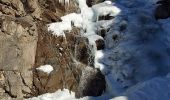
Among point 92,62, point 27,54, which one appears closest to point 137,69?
point 92,62

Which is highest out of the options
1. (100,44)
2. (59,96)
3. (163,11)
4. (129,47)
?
(163,11)

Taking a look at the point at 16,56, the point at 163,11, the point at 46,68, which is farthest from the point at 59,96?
the point at 163,11

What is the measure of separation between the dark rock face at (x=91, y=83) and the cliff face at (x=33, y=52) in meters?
0.11

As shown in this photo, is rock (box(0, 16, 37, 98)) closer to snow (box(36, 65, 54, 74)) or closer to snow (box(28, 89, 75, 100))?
snow (box(36, 65, 54, 74))

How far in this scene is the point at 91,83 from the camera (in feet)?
46.6

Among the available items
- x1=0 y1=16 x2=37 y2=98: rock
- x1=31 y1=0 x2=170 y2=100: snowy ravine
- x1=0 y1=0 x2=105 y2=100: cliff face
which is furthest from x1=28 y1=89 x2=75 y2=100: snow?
x1=0 y1=16 x2=37 y2=98: rock

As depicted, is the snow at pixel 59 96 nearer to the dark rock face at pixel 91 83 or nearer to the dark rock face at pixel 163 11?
the dark rock face at pixel 91 83

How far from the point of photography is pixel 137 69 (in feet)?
48.7

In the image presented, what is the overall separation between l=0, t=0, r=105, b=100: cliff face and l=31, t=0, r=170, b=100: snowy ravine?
0.34 meters

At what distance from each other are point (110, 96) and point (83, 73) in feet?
4.09

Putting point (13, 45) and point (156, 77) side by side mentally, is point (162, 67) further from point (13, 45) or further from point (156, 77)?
point (13, 45)

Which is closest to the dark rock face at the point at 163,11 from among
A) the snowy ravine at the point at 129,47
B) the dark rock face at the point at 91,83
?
the snowy ravine at the point at 129,47

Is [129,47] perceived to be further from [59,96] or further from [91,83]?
[59,96]

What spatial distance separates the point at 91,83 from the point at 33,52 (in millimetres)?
2210
